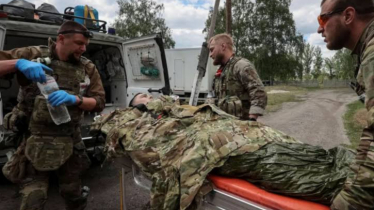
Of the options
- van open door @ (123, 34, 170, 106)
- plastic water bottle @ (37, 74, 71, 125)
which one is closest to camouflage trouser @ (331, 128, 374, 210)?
plastic water bottle @ (37, 74, 71, 125)

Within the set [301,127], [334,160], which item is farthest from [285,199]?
[301,127]

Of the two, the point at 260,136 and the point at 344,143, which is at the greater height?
the point at 260,136

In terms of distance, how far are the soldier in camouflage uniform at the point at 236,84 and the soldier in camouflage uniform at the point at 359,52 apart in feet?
4.98

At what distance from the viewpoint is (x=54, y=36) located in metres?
3.62

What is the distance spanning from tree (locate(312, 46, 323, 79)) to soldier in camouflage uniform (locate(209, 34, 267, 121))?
64.8m

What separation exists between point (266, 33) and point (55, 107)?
35.7 m

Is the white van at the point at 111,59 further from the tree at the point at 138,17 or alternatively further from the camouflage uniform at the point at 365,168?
the tree at the point at 138,17

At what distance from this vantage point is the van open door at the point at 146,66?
4000 millimetres

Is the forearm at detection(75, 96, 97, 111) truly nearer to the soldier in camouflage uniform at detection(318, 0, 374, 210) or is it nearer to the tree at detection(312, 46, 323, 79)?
the soldier in camouflage uniform at detection(318, 0, 374, 210)

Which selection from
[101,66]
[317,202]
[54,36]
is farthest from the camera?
[101,66]

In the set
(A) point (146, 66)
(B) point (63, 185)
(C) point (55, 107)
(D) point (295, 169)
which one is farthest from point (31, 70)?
(A) point (146, 66)

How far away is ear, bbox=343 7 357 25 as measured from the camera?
4.02 feet

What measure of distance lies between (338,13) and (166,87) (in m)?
3.05

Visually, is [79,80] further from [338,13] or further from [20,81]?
[338,13]
